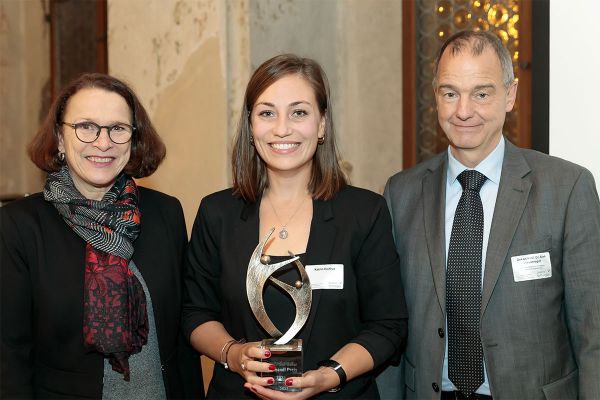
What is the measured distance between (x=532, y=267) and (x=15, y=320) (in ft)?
5.61

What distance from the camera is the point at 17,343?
2.45 meters

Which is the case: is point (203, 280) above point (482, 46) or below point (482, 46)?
below

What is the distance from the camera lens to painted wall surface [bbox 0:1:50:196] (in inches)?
228

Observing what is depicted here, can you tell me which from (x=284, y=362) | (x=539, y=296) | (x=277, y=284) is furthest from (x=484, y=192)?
(x=284, y=362)

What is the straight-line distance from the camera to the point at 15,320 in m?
2.43

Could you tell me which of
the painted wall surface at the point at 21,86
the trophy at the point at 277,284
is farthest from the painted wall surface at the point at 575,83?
the painted wall surface at the point at 21,86

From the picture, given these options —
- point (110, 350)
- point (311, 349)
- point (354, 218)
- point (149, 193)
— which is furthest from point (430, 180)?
point (110, 350)

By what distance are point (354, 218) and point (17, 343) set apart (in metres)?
1.20

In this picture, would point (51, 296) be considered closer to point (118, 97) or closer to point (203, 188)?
point (118, 97)

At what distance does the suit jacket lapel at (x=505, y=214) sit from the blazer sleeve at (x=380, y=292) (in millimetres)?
296

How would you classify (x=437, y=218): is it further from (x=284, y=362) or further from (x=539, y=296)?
(x=284, y=362)

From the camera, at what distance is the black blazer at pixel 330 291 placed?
2.51m

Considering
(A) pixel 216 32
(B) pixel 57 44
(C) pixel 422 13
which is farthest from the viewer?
(B) pixel 57 44

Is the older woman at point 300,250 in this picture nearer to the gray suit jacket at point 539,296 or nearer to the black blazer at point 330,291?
the black blazer at point 330,291
